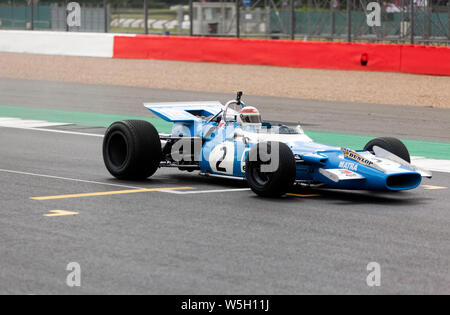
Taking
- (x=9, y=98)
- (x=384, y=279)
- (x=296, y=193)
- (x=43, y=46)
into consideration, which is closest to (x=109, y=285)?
(x=384, y=279)

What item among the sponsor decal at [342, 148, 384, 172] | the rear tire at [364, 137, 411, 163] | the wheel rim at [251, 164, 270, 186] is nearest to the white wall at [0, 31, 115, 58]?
the rear tire at [364, 137, 411, 163]

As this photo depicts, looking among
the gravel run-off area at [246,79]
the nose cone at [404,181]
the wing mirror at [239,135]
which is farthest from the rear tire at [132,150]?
the gravel run-off area at [246,79]

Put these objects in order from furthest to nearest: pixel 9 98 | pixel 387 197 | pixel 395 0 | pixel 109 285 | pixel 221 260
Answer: pixel 395 0 → pixel 9 98 → pixel 387 197 → pixel 221 260 → pixel 109 285

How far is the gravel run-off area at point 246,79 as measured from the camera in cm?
2366

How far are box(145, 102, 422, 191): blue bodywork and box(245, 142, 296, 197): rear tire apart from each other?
334 millimetres

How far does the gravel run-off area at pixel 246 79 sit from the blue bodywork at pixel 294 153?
11163 millimetres

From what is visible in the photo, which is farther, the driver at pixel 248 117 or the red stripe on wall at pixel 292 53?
the red stripe on wall at pixel 292 53

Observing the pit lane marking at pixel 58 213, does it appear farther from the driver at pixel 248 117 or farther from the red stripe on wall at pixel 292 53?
the red stripe on wall at pixel 292 53

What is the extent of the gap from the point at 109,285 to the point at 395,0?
2364 cm

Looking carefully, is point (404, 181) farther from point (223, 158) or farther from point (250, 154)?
point (223, 158)

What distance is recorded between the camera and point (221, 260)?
7.66 meters

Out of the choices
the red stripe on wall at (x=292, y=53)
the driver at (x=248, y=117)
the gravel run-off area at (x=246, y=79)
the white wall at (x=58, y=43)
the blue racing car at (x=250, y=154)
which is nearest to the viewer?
the blue racing car at (x=250, y=154)

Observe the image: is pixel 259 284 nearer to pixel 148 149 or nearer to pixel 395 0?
pixel 148 149

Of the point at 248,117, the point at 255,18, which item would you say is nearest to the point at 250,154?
the point at 248,117
